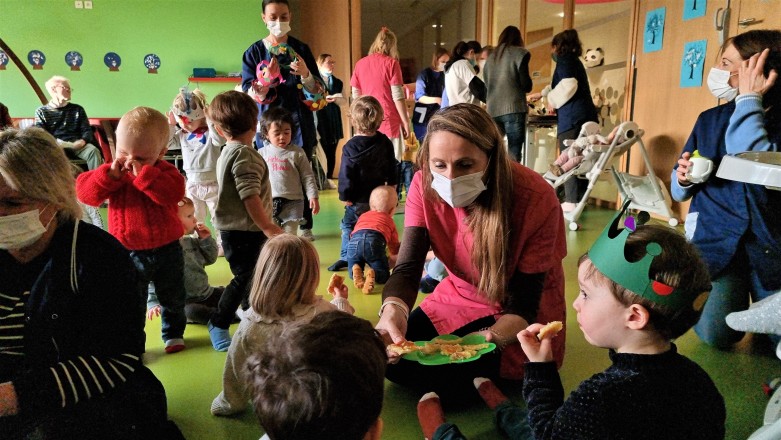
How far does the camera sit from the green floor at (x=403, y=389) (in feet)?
5.62

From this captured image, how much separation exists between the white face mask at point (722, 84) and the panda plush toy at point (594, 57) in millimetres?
4368

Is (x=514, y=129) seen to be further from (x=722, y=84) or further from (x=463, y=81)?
(x=722, y=84)

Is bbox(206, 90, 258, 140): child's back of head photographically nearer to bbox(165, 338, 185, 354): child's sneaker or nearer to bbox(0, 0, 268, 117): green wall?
bbox(165, 338, 185, 354): child's sneaker

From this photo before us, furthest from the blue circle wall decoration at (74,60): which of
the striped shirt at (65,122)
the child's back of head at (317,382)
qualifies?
the child's back of head at (317,382)

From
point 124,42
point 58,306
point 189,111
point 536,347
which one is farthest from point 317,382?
point 124,42

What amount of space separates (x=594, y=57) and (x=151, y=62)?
664 centimetres

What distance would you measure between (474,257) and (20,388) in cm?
135

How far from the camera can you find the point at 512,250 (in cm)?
183

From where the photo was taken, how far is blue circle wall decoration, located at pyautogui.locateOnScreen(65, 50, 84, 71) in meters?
7.84

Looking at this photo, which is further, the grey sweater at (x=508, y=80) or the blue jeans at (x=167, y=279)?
the grey sweater at (x=508, y=80)

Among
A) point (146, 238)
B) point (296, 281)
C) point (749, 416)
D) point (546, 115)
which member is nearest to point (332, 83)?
point (546, 115)

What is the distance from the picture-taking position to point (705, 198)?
2316 millimetres

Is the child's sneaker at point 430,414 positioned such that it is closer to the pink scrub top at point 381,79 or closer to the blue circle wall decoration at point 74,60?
the pink scrub top at point 381,79

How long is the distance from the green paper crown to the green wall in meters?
8.33
